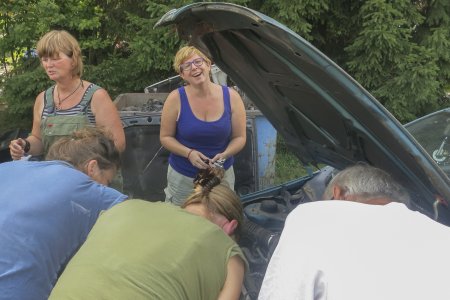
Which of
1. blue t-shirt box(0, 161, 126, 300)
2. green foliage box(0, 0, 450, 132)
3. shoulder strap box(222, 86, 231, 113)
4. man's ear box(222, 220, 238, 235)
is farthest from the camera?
green foliage box(0, 0, 450, 132)

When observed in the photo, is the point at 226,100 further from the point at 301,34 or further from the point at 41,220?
the point at 301,34

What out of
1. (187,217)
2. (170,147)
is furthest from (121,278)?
(170,147)

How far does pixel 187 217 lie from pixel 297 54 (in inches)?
26.6

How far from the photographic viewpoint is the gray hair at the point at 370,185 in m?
1.69

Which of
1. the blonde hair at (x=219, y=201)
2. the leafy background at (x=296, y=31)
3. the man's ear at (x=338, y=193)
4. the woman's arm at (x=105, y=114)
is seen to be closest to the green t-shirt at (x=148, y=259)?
the blonde hair at (x=219, y=201)

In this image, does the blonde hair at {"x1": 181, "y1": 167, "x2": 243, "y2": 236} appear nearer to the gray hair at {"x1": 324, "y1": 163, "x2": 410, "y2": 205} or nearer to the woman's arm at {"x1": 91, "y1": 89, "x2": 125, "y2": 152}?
the gray hair at {"x1": 324, "y1": 163, "x2": 410, "y2": 205}

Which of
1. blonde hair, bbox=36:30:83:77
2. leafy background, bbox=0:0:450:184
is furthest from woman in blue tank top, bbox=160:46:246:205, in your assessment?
leafy background, bbox=0:0:450:184

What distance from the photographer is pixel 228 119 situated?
322 centimetres

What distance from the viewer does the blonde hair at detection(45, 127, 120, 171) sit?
2.14 m

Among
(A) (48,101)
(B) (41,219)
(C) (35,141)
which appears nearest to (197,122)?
(A) (48,101)

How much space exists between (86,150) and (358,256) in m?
1.32

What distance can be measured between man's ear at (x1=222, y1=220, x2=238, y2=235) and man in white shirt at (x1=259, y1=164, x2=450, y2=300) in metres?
0.56

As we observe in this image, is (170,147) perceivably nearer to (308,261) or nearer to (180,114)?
(180,114)

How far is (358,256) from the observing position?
129 cm
